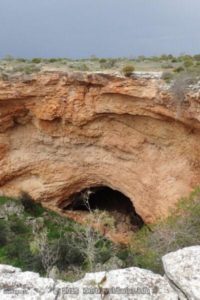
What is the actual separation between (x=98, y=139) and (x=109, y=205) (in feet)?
14.5

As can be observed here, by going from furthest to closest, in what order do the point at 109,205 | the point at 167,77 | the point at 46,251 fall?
the point at 109,205 → the point at 167,77 → the point at 46,251

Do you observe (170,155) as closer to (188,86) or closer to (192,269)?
(188,86)

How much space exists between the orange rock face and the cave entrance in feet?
2.38

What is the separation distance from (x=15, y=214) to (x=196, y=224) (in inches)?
340

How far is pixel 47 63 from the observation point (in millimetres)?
17016

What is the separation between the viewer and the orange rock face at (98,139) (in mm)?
13602

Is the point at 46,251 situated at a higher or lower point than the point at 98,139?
lower

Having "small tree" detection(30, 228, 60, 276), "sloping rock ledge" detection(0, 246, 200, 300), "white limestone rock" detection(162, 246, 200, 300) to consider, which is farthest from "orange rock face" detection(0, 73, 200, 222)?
"sloping rock ledge" detection(0, 246, 200, 300)

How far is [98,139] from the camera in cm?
1583

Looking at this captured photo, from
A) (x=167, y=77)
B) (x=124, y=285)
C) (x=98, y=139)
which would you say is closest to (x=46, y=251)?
(x=98, y=139)

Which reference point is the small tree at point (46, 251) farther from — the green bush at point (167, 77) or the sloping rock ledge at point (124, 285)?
the green bush at point (167, 77)

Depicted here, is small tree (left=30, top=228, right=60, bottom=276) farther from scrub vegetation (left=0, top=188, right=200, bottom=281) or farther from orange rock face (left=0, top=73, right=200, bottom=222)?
orange rock face (left=0, top=73, right=200, bottom=222)

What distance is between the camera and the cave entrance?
17453mm

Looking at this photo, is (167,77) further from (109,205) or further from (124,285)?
(124,285)
